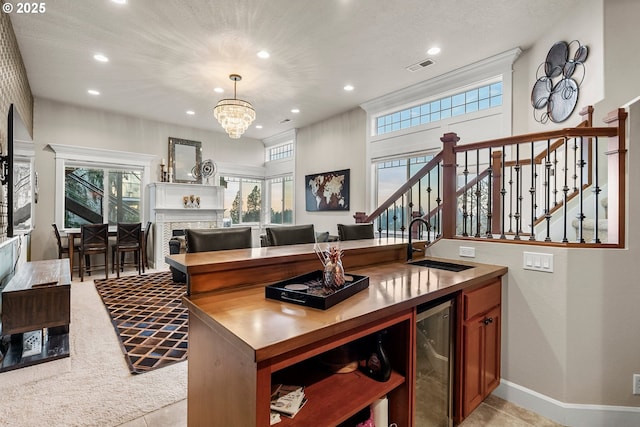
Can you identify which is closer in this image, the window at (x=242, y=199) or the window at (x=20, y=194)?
the window at (x=20, y=194)

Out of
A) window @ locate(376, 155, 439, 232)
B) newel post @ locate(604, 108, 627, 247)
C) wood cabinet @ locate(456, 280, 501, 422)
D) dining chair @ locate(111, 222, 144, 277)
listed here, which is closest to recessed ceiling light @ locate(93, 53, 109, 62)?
dining chair @ locate(111, 222, 144, 277)

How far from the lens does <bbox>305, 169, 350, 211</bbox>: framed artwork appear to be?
21.6 feet

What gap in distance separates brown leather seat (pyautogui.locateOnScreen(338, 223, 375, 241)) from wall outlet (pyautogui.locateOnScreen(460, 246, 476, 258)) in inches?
49.5

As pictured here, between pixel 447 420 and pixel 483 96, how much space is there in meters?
4.36

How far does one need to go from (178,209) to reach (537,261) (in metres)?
6.79

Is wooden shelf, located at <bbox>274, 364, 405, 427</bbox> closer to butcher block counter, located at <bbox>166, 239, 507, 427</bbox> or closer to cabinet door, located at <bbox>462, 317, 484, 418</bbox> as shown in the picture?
butcher block counter, located at <bbox>166, 239, 507, 427</bbox>

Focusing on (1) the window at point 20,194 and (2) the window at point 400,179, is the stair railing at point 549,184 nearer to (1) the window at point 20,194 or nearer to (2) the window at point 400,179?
(2) the window at point 400,179

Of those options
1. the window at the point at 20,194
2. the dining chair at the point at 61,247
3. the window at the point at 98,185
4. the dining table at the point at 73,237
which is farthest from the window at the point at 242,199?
the window at the point at 20,194

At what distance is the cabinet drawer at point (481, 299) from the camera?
1811mm

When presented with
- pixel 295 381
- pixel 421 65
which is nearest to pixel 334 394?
pixel 295 381

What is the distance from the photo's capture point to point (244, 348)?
3.07 feet

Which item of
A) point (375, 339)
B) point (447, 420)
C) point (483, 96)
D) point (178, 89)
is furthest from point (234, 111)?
point (447, 420)

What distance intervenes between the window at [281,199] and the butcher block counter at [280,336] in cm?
663

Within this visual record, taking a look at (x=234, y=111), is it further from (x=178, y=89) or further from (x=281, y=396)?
(x=281, y=396)
